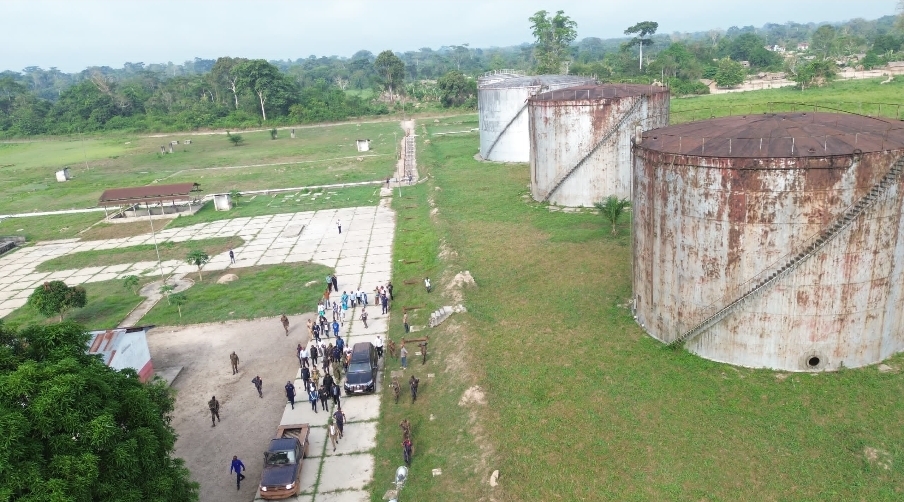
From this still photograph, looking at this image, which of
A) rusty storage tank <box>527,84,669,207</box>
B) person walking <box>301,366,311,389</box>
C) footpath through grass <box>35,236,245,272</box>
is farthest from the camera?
rusty storage tank <box>527,84,669,207</box>

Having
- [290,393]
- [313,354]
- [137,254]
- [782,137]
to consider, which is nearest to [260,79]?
[137,254]

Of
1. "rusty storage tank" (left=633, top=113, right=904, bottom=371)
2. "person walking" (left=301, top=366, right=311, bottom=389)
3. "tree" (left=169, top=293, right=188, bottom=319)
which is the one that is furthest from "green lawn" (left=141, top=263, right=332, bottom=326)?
"rusty storage tank" (left=633, top=113, right=904, bottom=371)

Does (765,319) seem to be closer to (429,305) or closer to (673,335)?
(673,335)

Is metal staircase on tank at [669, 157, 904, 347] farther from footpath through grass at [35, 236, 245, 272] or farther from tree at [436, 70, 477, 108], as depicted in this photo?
tree at [436, 70, 477, 108]

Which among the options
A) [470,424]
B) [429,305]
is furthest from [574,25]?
[470,424]

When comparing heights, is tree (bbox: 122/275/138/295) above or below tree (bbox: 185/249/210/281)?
below

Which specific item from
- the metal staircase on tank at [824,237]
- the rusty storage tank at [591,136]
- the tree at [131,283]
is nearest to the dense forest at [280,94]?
the rusty storage tank at [591,136]
